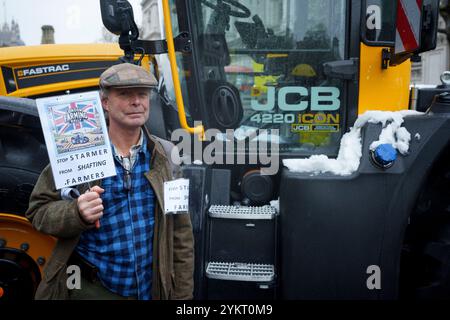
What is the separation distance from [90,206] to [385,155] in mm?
Result: 1356

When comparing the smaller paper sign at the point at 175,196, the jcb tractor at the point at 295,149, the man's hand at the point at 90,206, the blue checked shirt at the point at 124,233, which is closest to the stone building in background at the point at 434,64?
the jcb tractor at the point at 295,149

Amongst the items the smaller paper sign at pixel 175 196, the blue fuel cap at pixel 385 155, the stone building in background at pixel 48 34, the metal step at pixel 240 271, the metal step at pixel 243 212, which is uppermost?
the stone building in background at pixel 48 34

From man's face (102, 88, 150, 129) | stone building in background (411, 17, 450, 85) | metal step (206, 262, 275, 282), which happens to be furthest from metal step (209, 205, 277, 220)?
stone building in background (411, 17, 450, 85)

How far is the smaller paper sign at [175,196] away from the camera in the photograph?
1.75 meters

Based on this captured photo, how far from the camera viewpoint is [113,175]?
1.65 m

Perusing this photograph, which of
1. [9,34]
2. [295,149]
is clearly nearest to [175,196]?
[295,149]

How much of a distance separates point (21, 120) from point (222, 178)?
1141 mm

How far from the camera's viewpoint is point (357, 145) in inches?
84.4

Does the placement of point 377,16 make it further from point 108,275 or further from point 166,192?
point 108,275

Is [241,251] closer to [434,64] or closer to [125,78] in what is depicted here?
[125,78]

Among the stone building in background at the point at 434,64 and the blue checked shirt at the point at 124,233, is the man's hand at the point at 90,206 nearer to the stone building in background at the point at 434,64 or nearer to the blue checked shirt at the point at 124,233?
the blue checked shirt at the point at 124,233

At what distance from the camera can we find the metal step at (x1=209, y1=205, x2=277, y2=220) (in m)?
2.26

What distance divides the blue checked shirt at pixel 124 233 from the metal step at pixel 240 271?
550mm

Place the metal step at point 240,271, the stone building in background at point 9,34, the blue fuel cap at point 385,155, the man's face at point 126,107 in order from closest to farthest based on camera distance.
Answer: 1. the man's face at point 126,107
2. the blue fuel cap at point 385,155
3. the metal step at point 240,271
4. the stone building in background at point 9,34
